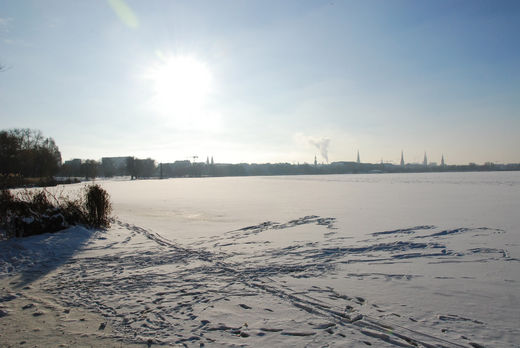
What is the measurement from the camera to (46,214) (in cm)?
898

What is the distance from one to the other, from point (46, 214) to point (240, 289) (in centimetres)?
744

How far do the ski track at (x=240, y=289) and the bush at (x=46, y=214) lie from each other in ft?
6.37

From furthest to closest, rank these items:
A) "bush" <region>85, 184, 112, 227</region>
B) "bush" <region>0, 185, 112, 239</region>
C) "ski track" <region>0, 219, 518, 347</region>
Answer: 1. "bush" <region>85, 184, 112, 227</region>
2. "bush" <region>0, 185, 112, 239</region>
3. "ski track" <region>0, 219, 518, 347</region>

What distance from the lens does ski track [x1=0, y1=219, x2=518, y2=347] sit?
342cm

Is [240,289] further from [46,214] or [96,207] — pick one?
[96,207]

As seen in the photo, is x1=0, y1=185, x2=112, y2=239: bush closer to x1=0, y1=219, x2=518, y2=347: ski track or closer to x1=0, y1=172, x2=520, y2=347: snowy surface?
x1=0, y1=172, x2=520, y2=347: snowy surface

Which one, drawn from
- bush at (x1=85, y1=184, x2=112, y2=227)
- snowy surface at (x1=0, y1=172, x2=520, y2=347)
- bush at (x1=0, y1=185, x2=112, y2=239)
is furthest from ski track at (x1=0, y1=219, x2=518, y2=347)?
bush at (x1=85, y1=184, x2=112, y2=227)

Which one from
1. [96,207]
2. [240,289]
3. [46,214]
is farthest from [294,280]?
[96,207]

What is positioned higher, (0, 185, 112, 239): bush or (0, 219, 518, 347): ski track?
(0, 185, 112, 239): bush

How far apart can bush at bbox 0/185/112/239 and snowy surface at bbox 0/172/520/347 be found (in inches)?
22.9

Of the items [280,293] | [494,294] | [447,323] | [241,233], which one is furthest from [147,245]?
[494,294]

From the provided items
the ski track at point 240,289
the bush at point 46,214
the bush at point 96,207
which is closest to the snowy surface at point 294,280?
the ski track at point 240,289

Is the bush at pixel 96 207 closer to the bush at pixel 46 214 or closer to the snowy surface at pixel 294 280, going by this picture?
the bush at pixel 46 214

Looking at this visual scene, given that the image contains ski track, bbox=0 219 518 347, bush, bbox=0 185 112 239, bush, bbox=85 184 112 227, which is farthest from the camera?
bush, bbox=85 184 112 227
